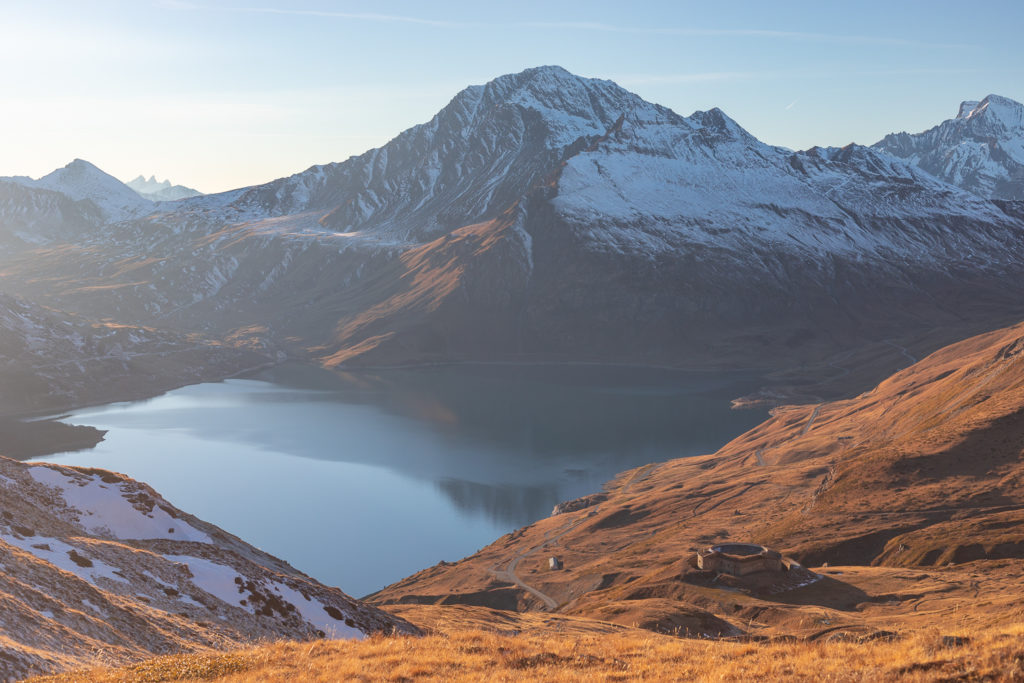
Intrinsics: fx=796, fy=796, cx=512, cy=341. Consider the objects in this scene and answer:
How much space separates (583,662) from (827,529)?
65466 mm

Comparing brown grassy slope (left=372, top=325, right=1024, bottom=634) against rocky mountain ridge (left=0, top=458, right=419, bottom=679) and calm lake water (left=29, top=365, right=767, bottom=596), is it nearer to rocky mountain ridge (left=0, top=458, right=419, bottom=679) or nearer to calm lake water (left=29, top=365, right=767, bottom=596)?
calm lake water (left=29, top=365, right=767, bottom=596)

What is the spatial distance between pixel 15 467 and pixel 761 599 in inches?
2093

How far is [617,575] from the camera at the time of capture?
86250 mm

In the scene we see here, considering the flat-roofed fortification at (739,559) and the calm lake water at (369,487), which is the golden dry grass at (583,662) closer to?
the flat-roofed fortification at (739,559)

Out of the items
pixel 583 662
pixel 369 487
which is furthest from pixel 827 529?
pixel 369 487

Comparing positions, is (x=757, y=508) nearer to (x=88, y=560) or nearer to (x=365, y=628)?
(x=365, y=628)

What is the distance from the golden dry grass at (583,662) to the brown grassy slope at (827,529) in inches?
884

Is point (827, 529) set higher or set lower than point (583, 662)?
lower

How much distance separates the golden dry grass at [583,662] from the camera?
21.6 meters

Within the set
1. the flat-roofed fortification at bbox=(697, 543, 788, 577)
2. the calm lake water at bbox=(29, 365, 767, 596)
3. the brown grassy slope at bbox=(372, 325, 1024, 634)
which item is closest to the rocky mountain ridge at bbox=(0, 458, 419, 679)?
the brown grassy slope at bbox=(372, 325, 1024, 634)

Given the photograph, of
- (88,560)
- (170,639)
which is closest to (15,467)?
(88,560)

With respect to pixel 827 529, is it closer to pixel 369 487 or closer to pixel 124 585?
pixel 124 585

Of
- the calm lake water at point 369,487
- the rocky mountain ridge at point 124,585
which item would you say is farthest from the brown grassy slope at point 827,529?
the rocky mountain ridge at point 124,585

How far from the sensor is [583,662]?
27.3 metres
